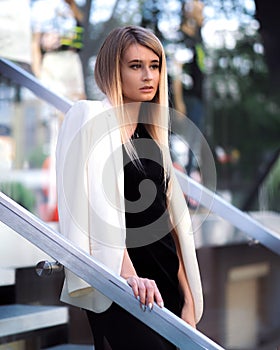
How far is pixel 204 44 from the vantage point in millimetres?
5328

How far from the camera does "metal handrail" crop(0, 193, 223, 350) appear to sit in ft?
5.66

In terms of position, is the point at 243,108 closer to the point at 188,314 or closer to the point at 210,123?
the point at 210,123

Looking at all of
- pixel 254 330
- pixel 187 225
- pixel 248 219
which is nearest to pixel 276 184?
pixel 254 330

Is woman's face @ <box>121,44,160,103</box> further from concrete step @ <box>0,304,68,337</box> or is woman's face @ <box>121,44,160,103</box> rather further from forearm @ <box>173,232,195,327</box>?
concrete step @ <box>0,304,68,337</box>

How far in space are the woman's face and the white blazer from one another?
66 millimetres

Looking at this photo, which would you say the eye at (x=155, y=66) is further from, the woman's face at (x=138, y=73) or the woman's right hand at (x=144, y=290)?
the woman's right hand at (x=144, y=290)

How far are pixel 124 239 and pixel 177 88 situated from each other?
138 inches

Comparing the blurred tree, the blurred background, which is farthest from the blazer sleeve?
the blurred tree

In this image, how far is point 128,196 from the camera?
181cm

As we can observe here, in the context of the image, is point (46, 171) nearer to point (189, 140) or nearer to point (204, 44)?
point (189, 140)

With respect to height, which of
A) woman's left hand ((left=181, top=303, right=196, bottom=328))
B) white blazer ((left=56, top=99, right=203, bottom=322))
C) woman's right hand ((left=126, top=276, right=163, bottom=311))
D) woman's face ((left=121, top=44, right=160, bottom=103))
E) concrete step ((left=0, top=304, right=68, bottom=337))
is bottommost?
concrete step ((left=0, top=304, right=68, bottom=337))

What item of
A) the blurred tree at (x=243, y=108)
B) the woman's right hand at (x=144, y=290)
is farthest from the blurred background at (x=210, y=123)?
the woman's right hand at (x=144, y=290)

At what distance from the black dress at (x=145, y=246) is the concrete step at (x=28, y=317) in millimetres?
431

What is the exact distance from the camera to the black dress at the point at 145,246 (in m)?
1.76
